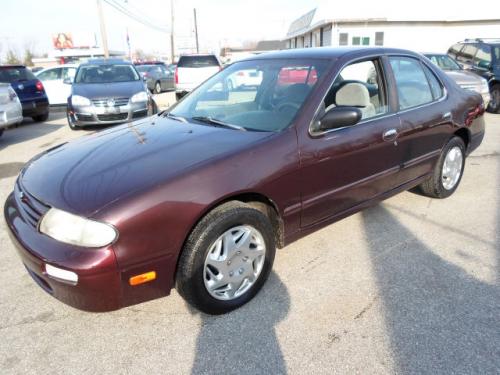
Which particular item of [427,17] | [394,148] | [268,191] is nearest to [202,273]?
[268,191]

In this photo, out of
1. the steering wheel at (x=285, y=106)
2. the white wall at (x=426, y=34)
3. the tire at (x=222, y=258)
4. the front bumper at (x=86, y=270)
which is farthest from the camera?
the white wall at (x=426, y=34)

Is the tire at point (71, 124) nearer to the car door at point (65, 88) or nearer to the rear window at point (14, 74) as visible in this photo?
the rear window at point (14, 74)

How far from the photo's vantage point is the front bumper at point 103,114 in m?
8.23

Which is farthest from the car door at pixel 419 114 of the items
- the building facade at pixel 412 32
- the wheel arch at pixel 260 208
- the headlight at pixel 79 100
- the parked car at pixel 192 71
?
the building facade at pixel 412 32

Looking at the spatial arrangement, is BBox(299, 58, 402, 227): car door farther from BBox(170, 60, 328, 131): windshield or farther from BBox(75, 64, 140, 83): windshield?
BBox(75, 64, 140, 83): windshield

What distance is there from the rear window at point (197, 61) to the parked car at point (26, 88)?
418 cm

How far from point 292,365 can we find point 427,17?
77.3ft

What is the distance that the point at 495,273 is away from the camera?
2.90 metres

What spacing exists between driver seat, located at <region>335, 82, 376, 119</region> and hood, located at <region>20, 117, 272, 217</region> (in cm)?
101

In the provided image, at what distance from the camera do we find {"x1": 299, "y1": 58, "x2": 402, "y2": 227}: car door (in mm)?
2775

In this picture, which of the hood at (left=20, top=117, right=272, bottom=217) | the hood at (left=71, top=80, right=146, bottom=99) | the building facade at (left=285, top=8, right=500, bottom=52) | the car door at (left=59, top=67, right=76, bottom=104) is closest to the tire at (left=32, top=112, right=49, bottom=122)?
the hood at (left=71, top=80, right=146, bottom=99)

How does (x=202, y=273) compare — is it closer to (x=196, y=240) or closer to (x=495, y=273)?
(x=196, y=240)

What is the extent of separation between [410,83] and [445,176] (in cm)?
125

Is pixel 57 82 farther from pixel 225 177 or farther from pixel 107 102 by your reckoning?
pixel 225 177
